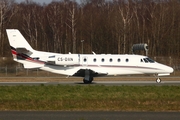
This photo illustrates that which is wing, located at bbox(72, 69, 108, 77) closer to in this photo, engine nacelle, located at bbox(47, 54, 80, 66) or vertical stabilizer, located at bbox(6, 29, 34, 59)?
engine nacelle, located at bbox(47, 54, 80, 66)

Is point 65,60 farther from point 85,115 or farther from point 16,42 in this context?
point 85,115

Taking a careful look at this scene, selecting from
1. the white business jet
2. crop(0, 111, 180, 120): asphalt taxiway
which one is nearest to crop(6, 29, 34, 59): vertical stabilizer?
the white business jet

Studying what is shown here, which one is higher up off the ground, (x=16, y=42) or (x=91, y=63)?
(x=16, y=42)

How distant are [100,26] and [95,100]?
55.0 metres

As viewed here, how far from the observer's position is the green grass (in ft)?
61.4

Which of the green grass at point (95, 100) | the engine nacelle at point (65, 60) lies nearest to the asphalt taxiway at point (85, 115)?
the green grass at point (95, 100)

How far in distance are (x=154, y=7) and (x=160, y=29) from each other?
6.21 m

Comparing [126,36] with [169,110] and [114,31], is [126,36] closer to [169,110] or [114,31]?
[114,31]

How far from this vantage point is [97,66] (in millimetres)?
37062

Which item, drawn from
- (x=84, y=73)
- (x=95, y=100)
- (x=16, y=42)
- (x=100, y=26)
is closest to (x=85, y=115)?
(x=95, y=100)

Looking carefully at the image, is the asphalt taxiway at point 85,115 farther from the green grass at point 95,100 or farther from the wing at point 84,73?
the wing at point 84,73

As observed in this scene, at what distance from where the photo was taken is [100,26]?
75.8m

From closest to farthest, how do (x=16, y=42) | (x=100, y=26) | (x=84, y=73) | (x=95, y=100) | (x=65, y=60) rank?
1. (x=95, y=100)
2. (x=84, y=73)
3. (x=65, y=60)
4. (x=16, y=42)
5. (x=100, y=26)

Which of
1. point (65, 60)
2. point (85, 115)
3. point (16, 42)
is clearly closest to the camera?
point (85, 115)
